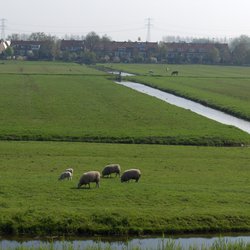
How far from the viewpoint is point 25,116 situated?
160ft

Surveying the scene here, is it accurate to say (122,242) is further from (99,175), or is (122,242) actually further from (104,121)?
(104,121)

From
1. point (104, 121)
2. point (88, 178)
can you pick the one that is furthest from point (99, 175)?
point (104, 121)

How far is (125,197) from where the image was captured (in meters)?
22.2

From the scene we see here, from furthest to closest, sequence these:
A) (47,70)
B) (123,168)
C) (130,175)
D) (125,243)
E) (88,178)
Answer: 1. (47,70)
2. (123,168)
3. (130,175)
4. (88,178)
5. (125,243)

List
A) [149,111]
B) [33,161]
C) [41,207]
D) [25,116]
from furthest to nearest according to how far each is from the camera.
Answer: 1. [149,111]
2. [25,116]
3. [33,161]
4. [41,207]

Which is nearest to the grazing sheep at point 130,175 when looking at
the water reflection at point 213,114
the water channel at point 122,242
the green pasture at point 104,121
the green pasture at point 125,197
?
the green pasture at point 125,197

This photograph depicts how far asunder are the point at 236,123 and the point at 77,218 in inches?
1327

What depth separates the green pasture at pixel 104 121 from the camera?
39.2 m

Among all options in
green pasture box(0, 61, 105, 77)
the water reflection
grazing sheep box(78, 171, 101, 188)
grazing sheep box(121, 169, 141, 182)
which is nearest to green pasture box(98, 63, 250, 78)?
green pasture box(0, 61, 105, 77)

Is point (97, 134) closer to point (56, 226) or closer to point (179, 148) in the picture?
point (179, 148)

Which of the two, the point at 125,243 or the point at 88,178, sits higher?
the point at 88,178

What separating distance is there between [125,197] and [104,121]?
2531 centimetres

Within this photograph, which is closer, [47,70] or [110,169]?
[110,169]

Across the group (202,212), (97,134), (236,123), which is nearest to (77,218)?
(202,212)
